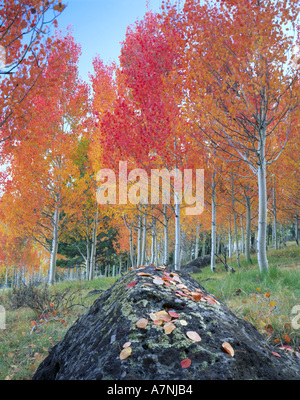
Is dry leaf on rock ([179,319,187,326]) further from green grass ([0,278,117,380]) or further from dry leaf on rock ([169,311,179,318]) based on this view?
green grass ([0,278,117,380])

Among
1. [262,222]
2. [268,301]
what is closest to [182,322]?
[268,301]

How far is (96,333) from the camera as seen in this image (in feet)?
5.18

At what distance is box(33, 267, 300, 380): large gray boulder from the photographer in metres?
1.17

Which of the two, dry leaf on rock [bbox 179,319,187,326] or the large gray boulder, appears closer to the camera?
the large gray boulder

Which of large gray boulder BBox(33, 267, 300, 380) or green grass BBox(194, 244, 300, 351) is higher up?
large gray boulder BBox(33, 267, 300, 380)

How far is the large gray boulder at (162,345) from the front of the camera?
117 cm

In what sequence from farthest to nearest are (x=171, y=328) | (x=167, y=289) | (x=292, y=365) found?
(x=167, y=289), (x=292, y=365), (x=171, y=328)

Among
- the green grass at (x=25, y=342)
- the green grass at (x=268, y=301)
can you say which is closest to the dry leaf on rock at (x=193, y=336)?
the green grass at (x=268, y=301)

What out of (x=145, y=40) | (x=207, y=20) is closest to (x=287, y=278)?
(x=207, y=20)

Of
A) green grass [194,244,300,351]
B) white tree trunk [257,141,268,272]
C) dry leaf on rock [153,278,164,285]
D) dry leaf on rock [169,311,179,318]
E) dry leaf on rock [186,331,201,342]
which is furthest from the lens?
white tree trunk [257,141,268,272]

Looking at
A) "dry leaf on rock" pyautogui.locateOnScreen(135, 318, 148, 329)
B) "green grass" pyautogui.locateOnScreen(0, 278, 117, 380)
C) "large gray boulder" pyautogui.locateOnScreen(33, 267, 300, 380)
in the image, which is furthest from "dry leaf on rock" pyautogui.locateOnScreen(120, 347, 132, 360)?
"green grass" pyautogui.locateOnScreen(0, 278, 117, 380)
